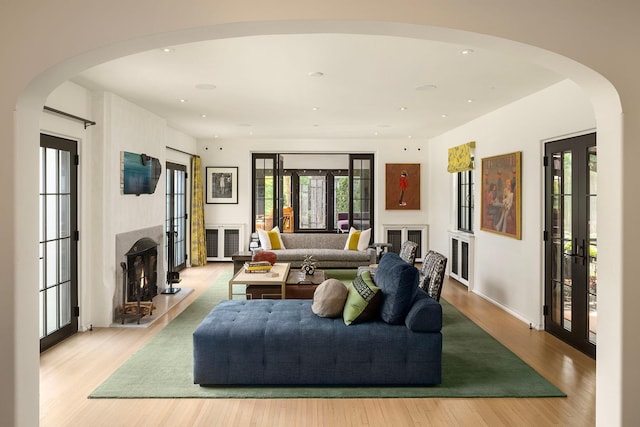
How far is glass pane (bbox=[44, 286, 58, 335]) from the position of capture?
4438mm

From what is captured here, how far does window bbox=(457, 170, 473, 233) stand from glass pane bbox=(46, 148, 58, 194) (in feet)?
18.7

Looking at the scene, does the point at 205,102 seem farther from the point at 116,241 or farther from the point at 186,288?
the point at 186,288

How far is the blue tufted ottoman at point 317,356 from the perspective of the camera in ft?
11.3

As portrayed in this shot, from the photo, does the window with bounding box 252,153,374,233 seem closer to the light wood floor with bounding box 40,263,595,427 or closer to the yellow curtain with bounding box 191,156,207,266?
the yellow curtain with bounding box 191,156,207,266

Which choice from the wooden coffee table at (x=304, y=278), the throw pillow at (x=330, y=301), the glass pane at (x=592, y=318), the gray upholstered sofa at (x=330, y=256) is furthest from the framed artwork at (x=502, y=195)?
the throw pillow at (x=330, y=301)

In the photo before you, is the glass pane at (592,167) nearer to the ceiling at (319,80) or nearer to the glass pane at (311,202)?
the ceiling at (319,80)

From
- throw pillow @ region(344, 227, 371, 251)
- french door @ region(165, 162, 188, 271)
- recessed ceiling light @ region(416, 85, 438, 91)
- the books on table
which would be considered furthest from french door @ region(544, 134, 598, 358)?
french door @ region(165, 162, 188, 271)

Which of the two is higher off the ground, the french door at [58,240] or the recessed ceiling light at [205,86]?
the recessed ceiling light at [205,86]

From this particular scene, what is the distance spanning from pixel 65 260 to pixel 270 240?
4175mm

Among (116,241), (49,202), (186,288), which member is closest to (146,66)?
(49,202)

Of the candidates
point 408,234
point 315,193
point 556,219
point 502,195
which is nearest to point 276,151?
point 315,193

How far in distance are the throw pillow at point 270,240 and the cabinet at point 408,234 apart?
2.31 metres

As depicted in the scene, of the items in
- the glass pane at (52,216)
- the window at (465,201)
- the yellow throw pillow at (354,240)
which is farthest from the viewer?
the yellow throw pillow at (354,240)

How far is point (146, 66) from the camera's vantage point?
4.19m
